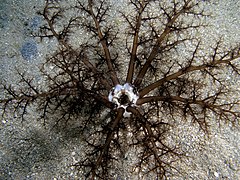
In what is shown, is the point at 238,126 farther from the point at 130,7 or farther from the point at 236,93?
the point at 130,7

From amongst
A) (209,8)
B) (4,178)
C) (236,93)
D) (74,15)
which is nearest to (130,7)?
(74,15)

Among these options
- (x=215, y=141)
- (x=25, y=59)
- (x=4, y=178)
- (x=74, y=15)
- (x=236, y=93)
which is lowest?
(x=4, y=178)

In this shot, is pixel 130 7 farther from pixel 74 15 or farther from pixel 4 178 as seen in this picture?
pixel 4 178

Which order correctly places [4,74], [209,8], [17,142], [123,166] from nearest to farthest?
1. [123,166]
2. [17,142]
3. [4,74]
4. [209,8]

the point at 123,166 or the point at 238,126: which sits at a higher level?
the point at 238,126

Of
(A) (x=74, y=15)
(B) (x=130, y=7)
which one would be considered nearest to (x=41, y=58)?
(A) (x=74, y=15)

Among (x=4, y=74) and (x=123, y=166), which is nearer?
(x=123, y=166)

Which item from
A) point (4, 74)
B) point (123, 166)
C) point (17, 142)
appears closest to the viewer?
point (123, 166)
